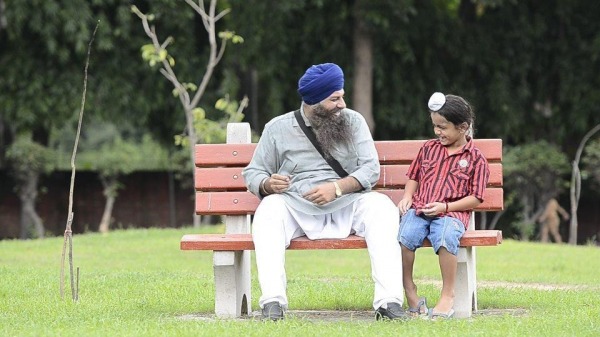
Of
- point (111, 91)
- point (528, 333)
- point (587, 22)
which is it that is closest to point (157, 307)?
point (528, 333)

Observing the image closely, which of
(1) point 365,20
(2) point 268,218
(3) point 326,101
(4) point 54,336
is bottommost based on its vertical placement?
(4) point 54,336

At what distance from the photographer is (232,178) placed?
22.9ft

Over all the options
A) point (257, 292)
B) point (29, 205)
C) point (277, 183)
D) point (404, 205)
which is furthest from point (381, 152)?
point (29, 205)

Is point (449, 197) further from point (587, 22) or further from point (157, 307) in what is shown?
point (587, 22)

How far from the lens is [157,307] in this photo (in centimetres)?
689

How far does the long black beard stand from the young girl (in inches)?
17.5

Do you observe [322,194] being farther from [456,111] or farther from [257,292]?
[257,292]

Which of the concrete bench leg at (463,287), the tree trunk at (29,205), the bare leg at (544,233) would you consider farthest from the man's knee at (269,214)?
the tree trunk at (29,205)

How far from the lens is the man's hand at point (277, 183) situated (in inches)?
251

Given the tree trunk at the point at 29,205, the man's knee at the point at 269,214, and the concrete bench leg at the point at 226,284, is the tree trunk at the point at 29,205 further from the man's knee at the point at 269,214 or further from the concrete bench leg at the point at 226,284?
the man's knee at the point at 269,214

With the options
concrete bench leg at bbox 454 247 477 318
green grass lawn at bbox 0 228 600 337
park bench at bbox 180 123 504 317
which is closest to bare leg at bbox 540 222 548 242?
green grass lawn at bbox 0 228 600 337

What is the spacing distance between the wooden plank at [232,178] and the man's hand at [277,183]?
56 cm

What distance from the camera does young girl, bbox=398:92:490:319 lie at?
6281mm

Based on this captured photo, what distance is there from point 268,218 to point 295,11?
41.2 ft
